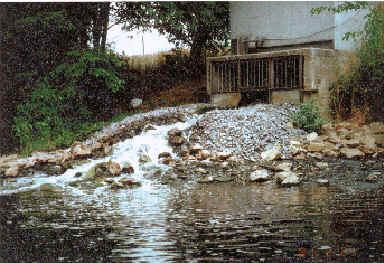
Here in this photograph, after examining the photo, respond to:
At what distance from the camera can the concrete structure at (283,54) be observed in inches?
641

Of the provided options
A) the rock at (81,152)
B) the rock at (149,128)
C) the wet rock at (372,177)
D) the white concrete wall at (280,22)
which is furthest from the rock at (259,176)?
the white concrete wall at (280,22)

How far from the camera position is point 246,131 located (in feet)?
45.9

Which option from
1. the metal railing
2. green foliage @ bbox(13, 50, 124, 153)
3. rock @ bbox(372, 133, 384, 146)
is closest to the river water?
rock @ bbox(372, 133, 384, 146)

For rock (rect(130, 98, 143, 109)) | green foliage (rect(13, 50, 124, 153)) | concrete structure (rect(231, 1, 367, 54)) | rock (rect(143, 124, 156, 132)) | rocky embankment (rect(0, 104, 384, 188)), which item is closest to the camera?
rocky embankment (rect(0, 104, 384, 188))

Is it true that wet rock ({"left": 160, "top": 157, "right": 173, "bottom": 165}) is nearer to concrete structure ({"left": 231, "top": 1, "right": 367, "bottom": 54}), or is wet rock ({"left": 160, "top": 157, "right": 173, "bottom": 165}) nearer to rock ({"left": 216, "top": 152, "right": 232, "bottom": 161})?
rock ({"left": 216, "top": 152, "right": 232, "bottom": 161})

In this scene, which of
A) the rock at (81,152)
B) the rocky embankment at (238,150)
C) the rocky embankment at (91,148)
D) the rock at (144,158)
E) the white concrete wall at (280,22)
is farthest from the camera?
the white concrete wall at (280,22)

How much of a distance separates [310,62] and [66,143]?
6825mm

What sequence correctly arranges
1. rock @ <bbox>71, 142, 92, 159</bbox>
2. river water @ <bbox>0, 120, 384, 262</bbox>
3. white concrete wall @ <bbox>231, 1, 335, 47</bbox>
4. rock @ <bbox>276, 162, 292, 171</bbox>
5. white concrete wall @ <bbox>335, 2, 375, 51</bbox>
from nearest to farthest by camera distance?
river water @ <bbox>0, 120, 384, 262</bbox>
rock @ <bbox>276, 162, 292, 171</bbox>
rock @ <bbox>71, 142, 92, 159</bbox>
white concrete wall @ <bbox>335, 2, 375, 51</bbox>
white concrete wall @ <bbox>231, 1, 335, 47</bbox>

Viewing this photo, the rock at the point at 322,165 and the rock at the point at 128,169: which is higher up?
the rock at the point at 322,165

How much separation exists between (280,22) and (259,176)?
946cm

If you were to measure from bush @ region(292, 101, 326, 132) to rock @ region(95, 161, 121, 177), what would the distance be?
15.3 ft

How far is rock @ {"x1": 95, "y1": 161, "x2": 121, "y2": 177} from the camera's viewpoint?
39.6ft

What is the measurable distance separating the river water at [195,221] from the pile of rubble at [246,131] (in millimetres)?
2279

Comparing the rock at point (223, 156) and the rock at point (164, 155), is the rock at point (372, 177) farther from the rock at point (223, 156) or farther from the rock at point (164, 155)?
the rock at point (164, 155)
